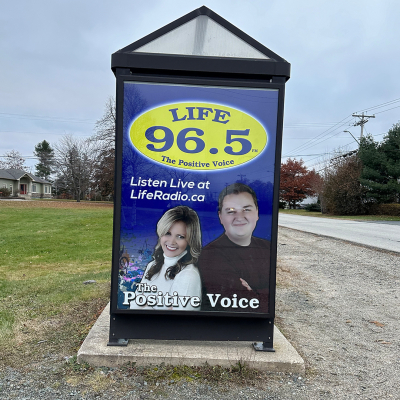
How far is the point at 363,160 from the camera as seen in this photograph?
37312mm

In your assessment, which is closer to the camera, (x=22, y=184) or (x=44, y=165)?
(x=22, y=184)

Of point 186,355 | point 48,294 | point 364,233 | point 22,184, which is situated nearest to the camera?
point 186,355

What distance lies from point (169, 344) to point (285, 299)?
2.70 metres

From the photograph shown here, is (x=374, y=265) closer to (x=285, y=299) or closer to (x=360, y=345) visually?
(x=285, y=299)

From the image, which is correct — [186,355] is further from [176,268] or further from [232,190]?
[232,190]

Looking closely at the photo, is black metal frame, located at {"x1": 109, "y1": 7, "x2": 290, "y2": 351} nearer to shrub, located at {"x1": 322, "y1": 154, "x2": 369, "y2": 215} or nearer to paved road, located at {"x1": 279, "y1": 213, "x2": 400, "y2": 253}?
paved road, located at {"x1": 279, "y1": 213, "x2": 400, "y2": 253}

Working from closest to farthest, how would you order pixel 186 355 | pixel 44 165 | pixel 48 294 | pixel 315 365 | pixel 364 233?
pixel 186 355 < pixel 315 365 < pixel 48 294 < pixel 364 233 < pixel 44 165

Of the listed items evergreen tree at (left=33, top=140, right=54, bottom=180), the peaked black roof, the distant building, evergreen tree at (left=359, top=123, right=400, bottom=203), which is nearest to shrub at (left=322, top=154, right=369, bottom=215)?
evergreen tree at (left=359, top=123, right=400, bottom=203)

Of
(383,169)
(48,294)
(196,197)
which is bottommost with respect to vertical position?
(48,294)

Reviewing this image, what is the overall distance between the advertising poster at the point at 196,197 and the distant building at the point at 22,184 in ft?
192

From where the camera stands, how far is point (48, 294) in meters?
5.20

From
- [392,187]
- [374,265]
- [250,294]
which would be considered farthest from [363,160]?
[250,294]

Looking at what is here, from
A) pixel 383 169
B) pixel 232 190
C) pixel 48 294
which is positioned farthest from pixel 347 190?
pixel 232 190

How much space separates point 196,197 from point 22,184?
2701 inches
